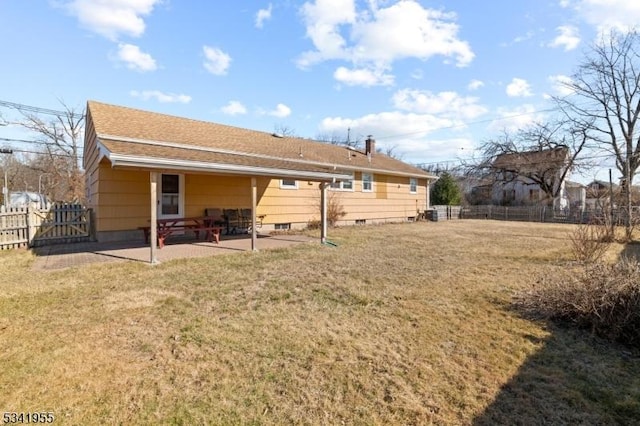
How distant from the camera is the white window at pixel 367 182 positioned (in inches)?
712

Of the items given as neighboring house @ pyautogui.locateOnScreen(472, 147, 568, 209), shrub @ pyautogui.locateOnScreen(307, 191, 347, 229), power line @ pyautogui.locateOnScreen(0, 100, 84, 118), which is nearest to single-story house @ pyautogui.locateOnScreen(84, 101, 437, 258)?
shrub @ pyautogui.locateOnScreen(307, 191, 347, 229)

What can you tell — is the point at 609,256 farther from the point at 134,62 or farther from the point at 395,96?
the point at 134,62

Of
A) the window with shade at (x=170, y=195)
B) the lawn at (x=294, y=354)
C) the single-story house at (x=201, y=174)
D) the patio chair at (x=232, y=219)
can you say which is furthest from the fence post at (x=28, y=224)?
the patio chair at (x=232, y=219)

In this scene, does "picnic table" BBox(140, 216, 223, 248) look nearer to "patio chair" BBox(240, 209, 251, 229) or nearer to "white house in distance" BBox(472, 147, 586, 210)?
"patio chair" BBox(240, 209, 251, 229)

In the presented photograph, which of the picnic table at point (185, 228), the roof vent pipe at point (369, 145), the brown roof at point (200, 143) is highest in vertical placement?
the roof vent pipe at point (369, 145)

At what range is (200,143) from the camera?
1152cm

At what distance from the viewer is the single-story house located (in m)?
8.47

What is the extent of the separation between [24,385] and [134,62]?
18818 mm

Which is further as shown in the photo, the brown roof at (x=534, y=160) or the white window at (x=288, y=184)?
the brown roof at (x=534, y=160)

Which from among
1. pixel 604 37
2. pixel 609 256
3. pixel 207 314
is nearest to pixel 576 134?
pixel 604 37

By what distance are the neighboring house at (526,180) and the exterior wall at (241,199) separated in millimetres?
16321

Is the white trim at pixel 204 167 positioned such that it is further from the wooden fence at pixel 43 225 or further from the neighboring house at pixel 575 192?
the neighboring house at pixel 575 192

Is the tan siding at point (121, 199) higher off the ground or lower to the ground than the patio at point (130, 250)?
higher

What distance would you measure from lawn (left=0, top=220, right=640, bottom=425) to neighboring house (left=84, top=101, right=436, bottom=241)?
→ 3316 millimetres
